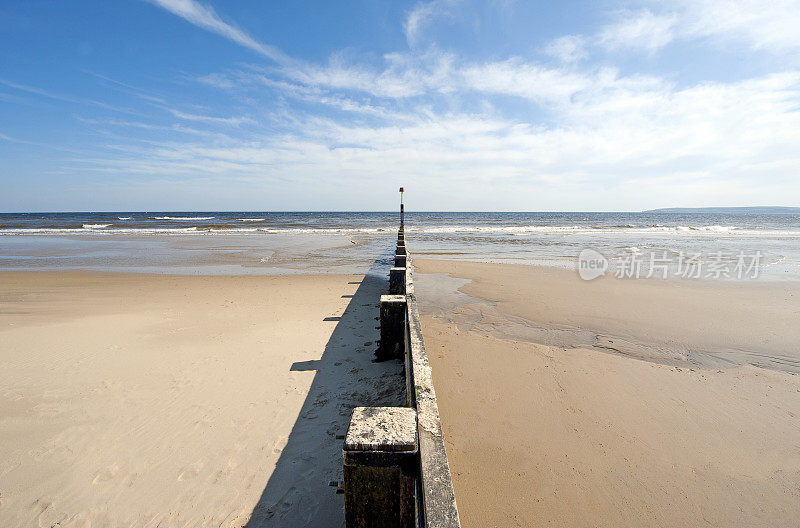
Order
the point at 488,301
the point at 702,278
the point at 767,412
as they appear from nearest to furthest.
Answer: the point at 767,412 < the point at 488,301 < the point at 702,278

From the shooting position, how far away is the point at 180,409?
4.34 metres

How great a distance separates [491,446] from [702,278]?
482 inches

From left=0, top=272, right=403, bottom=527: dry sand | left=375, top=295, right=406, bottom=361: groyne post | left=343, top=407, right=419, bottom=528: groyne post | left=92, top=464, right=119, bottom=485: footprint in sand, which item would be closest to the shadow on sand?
left=0, top=272, right=403, bottom=527: dry sand

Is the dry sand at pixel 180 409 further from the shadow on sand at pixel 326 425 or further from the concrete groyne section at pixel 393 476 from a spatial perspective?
the concrete groyne section at pixel 393 476

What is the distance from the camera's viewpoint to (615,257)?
17.5 metres

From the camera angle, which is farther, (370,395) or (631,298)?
(631,298)

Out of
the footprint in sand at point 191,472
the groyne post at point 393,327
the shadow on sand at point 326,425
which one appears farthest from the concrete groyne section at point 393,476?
the groyne post at point 393,327

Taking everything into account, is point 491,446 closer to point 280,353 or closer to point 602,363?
point 602,363

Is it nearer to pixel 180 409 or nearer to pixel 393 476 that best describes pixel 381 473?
pixel 393 476

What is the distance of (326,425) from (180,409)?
1832 mm

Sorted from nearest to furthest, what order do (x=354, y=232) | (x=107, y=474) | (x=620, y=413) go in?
(x=107, y=474) < (x=620, y=413) < (x=354, y=232)

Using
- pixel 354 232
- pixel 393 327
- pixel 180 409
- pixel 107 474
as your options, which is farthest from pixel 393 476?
pixel 354 232

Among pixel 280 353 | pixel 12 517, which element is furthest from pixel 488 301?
pixel 12 517

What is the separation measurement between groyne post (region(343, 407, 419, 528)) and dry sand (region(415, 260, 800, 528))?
1154mm
